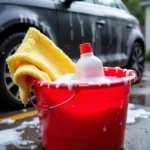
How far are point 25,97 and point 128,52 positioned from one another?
9.97ft

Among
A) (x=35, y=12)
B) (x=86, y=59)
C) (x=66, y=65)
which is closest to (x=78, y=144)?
(x=86, y=59)

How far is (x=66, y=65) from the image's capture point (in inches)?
83.0

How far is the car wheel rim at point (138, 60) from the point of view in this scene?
4840 millimetres

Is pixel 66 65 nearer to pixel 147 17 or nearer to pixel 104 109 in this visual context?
pixel 104 109

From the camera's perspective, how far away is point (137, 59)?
16.1 ft

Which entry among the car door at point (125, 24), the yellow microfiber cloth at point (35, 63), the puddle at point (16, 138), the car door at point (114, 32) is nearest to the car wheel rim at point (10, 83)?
the puddle at point (16, 138)

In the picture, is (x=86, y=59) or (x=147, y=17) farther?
(x=147, y=17)

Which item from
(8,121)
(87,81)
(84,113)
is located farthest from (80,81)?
(8,121)

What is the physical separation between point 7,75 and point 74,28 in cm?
98

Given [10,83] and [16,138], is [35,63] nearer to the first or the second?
[16,138]

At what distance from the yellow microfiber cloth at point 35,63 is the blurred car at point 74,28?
0.85 m

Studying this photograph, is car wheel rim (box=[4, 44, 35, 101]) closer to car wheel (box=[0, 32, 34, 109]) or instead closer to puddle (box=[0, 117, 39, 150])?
car wheel (box=[0, 32, 34, 109])

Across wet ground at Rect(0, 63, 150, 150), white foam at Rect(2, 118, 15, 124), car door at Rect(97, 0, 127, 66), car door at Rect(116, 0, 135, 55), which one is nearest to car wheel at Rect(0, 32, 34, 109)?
wet ground at Rect(0, 63, 150, 150)

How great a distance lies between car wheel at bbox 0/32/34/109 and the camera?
9.16 ft
